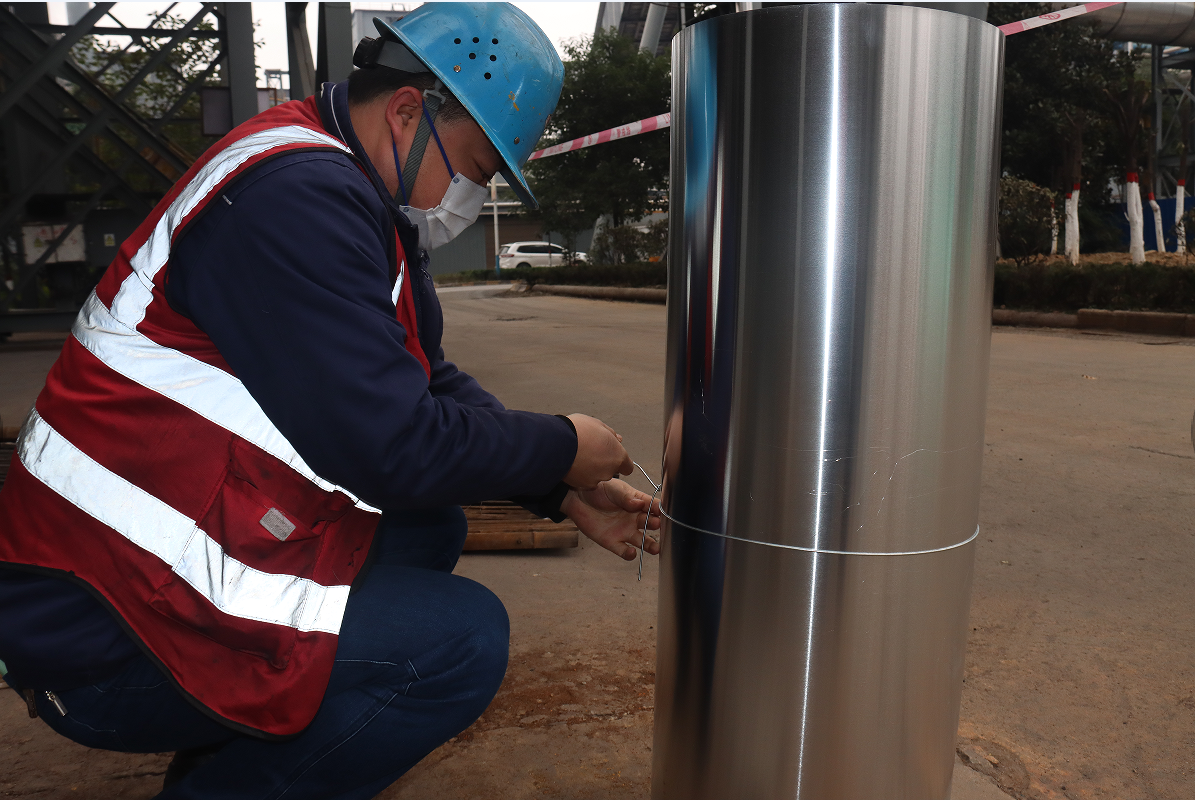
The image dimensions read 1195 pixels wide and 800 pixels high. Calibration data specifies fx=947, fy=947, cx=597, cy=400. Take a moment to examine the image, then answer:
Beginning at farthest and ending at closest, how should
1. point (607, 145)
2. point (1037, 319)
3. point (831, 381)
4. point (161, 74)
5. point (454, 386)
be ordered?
point (607, 145) < point (161, 74) < point (1037, 319) < point (454, 386) < point (831, 381)

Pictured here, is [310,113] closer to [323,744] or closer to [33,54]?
[323,744]

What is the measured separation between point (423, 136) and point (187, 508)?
2.29 feet

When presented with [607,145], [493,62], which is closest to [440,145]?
[493,62]

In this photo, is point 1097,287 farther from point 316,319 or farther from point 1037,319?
point 316,319

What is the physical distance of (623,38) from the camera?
78.1 feet

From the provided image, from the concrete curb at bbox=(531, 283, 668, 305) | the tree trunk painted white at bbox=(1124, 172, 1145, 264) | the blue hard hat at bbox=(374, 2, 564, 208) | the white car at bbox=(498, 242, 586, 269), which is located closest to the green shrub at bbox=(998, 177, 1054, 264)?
the tree trunk painted white at bbox=(1124, 172, 1145, 264)

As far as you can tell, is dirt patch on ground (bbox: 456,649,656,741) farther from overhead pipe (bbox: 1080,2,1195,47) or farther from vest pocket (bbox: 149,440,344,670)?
overhead pipe (bbox: 1080,2,1195,47)

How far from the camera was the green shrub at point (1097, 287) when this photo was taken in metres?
9.62

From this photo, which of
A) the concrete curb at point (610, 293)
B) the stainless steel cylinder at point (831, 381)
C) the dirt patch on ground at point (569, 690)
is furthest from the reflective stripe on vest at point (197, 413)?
the concrete curb at point (610, 293)

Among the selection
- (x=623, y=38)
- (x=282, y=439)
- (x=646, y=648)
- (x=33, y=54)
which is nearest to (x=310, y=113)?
(x=282, y=439)

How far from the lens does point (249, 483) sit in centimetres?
126

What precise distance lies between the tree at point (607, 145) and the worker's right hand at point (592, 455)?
67.8 ft

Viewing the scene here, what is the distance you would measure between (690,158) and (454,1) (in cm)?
52

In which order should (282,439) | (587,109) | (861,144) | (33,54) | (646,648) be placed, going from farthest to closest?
(587,109)
(33,54)
(646,648)
(282,439)
(861,144)
